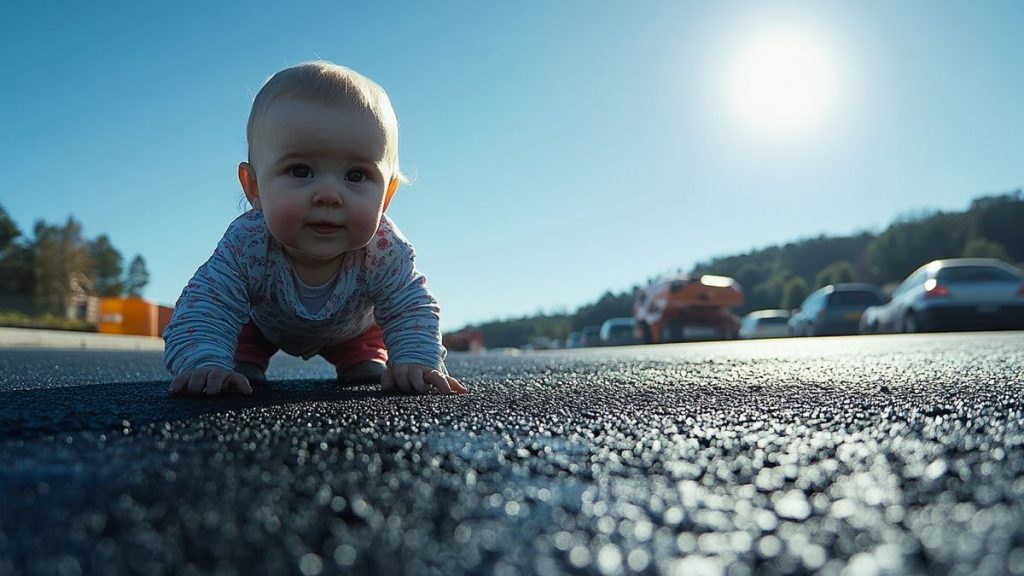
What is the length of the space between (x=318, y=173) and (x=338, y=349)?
3.32 ft

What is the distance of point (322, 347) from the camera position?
283 cm

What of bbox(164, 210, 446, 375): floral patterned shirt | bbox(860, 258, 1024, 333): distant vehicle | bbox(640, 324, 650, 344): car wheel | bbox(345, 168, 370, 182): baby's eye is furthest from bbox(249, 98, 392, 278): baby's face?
bbox(640, 324, 650, 344): car wheel

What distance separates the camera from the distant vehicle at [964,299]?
10.2 metres

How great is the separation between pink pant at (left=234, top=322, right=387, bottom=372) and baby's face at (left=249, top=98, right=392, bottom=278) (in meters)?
0.72

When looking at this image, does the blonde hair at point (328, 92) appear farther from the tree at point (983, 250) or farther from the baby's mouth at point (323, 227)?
the tree at point (983, 250)

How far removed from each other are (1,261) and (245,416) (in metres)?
71.6

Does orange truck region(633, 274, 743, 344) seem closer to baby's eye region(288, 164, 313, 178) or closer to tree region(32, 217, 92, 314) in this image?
baby's eye region(288, 164, 313, 178)

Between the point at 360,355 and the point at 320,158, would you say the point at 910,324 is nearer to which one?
the point at 360,355

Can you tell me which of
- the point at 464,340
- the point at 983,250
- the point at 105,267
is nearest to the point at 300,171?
the point at 464,340

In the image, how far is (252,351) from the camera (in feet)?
8.86

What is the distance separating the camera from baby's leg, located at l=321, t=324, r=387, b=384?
2719mm

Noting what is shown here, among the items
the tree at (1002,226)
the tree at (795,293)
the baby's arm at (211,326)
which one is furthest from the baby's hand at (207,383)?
the tree at (795,293)

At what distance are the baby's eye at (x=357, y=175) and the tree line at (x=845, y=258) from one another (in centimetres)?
5960

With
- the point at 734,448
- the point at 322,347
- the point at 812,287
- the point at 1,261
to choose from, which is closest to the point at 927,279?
the point at 322,347
